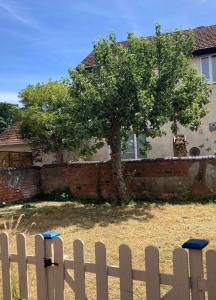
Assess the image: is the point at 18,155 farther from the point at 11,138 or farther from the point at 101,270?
the point at 101,270

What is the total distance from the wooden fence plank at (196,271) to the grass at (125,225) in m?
1.79

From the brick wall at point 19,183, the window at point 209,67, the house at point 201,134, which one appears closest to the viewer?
the brick wall at point 19,183

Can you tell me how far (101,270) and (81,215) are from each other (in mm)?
7026

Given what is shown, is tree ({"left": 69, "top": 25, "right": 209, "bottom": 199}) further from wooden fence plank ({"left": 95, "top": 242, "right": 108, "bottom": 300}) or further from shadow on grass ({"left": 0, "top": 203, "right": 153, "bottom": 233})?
wooden fence plank ({"left": 95, "top": 242, "right": 108, "bottom": 300})

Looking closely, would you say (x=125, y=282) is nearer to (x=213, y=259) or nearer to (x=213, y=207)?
(x=213, y=259)

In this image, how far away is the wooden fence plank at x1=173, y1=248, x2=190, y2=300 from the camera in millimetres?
2688

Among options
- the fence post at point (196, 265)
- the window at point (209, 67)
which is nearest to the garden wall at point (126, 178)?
the window at point (209, 67)

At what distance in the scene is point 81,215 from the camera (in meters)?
10.0

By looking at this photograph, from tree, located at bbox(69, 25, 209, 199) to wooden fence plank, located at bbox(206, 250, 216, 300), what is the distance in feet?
24.5

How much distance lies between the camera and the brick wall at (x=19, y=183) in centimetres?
1340

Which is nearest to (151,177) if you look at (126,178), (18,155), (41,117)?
(126,178)

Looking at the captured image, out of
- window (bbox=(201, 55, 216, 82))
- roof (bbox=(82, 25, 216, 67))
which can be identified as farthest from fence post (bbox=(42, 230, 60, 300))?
window (bbox=(201, 55, 216, 82))

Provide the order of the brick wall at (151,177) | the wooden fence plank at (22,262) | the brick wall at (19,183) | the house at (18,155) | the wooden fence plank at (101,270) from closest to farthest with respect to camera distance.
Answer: the wooden fence plank at (101,270) → the wooden fence plank at (22,262) → the brick wall at (151,177) → the brick wall at (19,183) → the house at (18,155)

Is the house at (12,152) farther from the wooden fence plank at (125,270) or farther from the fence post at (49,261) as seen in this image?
the wooden fence plank at (125,270)
